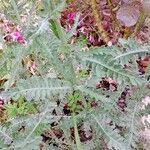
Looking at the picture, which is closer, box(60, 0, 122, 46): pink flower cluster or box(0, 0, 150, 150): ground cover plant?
box(0, 0, 150, 150): ground cover plant

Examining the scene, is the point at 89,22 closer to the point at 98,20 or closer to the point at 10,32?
the point at 98,20

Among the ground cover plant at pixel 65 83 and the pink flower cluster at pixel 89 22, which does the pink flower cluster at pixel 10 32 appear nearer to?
the pink flower cluster at pixel 89 22

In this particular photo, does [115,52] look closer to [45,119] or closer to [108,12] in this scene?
[45,119]

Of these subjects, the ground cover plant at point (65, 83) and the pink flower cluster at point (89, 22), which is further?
the pink flower cluster at point (89, 22)

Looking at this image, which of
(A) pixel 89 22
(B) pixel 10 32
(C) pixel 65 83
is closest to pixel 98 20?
(A) pixel 89 22

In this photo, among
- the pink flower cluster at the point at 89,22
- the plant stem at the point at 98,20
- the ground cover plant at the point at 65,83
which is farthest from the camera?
the pink flower cluster at the point at 89,22

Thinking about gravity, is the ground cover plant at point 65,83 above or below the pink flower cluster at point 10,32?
above

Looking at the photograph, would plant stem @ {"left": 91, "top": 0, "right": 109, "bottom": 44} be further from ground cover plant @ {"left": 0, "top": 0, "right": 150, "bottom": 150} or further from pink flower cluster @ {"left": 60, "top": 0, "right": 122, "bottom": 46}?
ground cover plant @ {"left": 0, "top": 0, "right": 150, "bottom": 150}

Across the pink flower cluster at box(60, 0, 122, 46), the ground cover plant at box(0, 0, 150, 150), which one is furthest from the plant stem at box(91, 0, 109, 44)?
the ground cover plant at box(0, 0, 150, 150)

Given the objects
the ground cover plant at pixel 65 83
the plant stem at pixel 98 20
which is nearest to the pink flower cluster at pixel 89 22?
the plant stem at pixel 98 20

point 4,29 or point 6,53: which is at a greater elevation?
point 6,53

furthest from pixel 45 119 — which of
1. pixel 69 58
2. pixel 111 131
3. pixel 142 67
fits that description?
pixel 142 67
